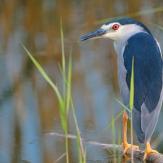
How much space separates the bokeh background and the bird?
33 centimetres

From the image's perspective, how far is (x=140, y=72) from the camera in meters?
5.01

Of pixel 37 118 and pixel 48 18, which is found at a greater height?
pixel 48 18

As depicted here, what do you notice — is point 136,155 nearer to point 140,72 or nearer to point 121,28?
point 140,72

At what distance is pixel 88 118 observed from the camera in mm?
6457

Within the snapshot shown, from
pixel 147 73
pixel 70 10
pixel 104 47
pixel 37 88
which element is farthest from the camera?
pixel 70 10

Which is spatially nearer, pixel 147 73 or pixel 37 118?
pixel 147 73

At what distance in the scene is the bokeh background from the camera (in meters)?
5.95

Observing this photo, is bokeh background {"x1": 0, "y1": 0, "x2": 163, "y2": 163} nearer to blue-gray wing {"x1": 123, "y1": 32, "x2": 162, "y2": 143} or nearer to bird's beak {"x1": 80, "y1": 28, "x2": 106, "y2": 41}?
bird's beak {"x1": 80, "y1": 28, "x2": 106, "y2": 41}

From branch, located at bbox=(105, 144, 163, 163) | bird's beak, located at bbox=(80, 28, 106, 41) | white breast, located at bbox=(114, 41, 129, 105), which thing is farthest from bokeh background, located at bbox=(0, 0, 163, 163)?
white breast, located at bbox=(114, 41, 129, 105)

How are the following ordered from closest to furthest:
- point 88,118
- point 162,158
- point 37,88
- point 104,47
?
point 162,158, point 88,118, point 37,88, point 104,47

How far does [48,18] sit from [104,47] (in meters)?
1.58

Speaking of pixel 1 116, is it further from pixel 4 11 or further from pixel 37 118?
pixel 4 11

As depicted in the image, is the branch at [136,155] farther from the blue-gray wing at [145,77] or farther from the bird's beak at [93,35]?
the bird's beak at [93,35]

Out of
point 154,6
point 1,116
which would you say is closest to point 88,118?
point 1,116
